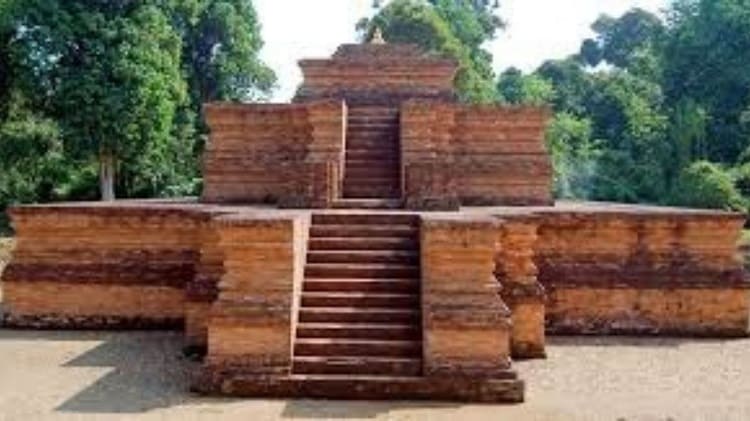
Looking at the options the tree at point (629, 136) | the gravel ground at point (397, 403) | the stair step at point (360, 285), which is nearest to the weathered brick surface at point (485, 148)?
the gravel ground at point (397, 403)

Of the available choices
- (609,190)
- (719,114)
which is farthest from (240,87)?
(719,114)

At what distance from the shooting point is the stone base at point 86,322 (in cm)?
→ 1073

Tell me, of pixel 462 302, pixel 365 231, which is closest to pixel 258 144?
pixel 365 231

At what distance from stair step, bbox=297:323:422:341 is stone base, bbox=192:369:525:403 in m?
0.60

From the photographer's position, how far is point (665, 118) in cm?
3406

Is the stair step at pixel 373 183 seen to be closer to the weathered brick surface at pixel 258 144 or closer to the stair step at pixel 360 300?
the weathered brick surface at pixel 258 144

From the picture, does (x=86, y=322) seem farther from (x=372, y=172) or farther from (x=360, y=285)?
(x=372, y=172)

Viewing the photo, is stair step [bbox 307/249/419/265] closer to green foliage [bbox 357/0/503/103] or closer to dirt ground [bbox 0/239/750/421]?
dirt ground [bbox 0/239/750/421]

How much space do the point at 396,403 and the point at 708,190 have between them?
64.1ft

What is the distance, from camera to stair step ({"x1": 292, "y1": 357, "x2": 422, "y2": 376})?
7773mm

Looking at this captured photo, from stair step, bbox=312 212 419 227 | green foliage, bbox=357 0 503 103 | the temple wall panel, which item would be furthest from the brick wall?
green foliage, bbox=357 0 503 103

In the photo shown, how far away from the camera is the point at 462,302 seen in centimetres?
789

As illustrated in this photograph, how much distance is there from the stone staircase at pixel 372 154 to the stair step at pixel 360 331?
4003 mm

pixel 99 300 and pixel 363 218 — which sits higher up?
pixel 363 218
